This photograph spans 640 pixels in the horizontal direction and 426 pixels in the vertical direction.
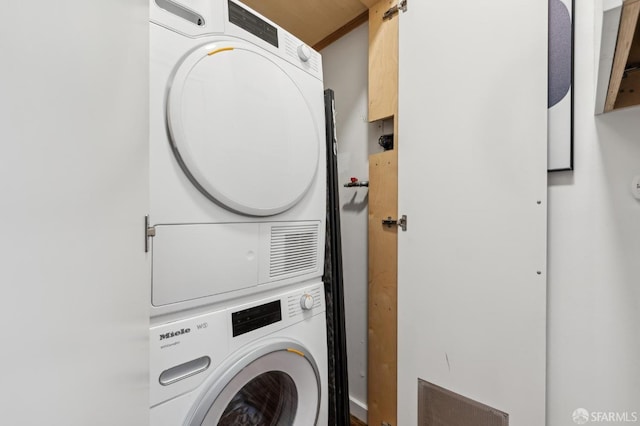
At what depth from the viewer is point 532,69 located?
100 cm

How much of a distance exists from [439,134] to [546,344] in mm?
924

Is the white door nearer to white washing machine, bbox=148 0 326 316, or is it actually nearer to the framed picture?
the framed picture

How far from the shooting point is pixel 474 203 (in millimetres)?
1132

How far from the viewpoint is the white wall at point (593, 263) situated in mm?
875

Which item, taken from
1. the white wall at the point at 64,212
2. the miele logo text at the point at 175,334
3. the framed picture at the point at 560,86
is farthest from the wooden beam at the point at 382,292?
the white wall at the point at 64,212

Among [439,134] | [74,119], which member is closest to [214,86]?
[74,119]

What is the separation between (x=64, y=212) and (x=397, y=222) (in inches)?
53.1

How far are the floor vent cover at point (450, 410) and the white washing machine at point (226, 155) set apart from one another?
0.81m

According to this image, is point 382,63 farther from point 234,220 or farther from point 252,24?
point 234,220

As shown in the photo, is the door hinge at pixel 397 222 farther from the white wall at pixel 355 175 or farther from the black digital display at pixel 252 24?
the black digital display at pixel 252 24

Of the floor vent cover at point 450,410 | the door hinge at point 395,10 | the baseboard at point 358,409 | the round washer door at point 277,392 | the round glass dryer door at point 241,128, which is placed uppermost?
the door hinge at point 395,10

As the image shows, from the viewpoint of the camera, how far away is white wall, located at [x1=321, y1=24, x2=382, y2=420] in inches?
66.2

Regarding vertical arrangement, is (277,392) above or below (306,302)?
below

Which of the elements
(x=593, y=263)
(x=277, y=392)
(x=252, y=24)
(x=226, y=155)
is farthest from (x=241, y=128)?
(x=593, y=263)
